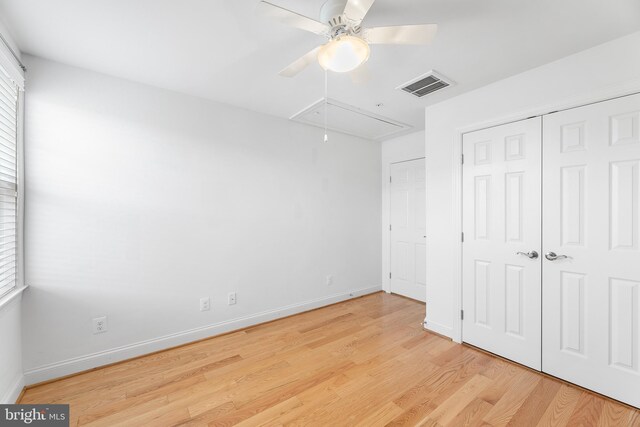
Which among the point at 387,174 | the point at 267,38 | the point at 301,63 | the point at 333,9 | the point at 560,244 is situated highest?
the point at 267,38

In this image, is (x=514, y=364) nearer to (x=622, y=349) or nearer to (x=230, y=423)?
(x=622, y=349)

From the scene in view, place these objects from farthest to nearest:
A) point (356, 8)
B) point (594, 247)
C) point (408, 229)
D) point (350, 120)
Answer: point (408, 229) < point (350, 120) < point (594, 247) < point (356, 8)

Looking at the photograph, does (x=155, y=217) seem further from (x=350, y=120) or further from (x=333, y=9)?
(x=350, y=120)

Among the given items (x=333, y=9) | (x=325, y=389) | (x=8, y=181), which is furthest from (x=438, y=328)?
(x=8, y=181)

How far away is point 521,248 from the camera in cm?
229

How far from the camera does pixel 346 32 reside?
54.8 inches

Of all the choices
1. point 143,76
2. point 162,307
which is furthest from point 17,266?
point 143,76

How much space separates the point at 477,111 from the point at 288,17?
2072 mm

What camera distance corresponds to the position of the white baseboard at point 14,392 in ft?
5.50

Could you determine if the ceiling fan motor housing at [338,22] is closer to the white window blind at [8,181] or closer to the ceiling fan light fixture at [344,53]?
the ceiling fan light fixture at [344,53]

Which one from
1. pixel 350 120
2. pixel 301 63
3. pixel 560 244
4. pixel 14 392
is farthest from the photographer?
pixel 350 120

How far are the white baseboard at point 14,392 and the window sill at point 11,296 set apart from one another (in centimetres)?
59

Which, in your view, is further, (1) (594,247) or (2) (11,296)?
(1) (594,247)

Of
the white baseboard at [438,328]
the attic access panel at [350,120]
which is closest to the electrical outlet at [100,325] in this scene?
the attic access panel at [350,120]
